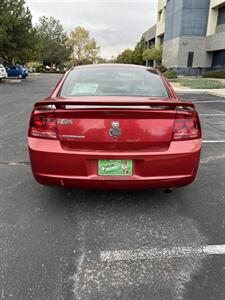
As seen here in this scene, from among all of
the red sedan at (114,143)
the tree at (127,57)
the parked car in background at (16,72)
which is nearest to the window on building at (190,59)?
the parked car in background at (16,72)

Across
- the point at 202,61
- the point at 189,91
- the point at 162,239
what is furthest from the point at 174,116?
the point at 202,61

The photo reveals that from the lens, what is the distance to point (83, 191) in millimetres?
3607

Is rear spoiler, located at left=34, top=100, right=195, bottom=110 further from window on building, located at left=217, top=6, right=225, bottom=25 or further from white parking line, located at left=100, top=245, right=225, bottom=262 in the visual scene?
window on building, located at left=217, top=6, right=225, bottom=25

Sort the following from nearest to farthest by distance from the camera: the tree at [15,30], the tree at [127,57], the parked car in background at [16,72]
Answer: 1. the tree at [15,30]
2. the parked car in background at [16,72]
3. the tree at [127,57]

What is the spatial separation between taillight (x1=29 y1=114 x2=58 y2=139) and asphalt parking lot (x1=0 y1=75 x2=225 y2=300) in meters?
0.88

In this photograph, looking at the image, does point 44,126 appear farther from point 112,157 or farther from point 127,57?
point 127,57

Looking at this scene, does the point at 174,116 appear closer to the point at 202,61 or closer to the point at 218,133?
the point at 218,133

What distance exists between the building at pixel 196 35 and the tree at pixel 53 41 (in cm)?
4240

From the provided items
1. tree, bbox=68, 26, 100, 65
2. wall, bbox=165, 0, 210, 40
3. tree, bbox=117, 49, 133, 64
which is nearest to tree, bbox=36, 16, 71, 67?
tree, bbox=68, 26, 100, 65

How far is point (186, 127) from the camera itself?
114 inches

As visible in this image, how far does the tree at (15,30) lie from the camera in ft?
80.2

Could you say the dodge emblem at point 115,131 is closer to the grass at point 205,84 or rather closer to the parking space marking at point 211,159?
the parking space marking at point 211,159

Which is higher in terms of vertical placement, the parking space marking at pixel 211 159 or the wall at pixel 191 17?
the wall at pixel 191 17

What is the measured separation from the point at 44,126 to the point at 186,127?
1445mm
